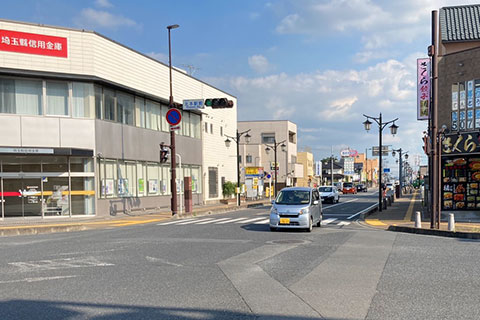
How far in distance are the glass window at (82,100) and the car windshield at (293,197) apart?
1372cm

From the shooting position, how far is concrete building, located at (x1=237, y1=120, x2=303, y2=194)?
3009 inches

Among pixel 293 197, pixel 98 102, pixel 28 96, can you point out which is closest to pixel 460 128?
pixel 293 197

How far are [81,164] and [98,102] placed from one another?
3.88 meters

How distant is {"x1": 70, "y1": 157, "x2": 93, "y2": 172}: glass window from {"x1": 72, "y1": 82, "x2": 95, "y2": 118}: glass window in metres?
2.52

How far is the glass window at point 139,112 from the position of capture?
105 feet

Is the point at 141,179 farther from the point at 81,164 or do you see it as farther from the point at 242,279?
the point at 242,279

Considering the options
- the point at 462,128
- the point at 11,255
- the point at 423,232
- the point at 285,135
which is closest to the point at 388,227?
the point at 423,232

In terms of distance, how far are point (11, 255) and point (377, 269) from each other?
932 centimetres

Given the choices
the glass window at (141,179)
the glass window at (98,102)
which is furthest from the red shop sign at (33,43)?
the glass window at (141,179)

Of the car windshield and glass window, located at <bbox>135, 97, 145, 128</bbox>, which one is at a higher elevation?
glass window, located at <bbox>135, 97, 145, 128</bbox>

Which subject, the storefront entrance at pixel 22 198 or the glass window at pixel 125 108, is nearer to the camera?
the storefront entrance at pixel 22 198

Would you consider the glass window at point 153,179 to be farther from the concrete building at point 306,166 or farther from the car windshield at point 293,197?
the concrete building at point 306,166

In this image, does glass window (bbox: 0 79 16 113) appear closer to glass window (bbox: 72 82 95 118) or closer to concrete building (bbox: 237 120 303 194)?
glass window (bbox: 72 82 95 118)

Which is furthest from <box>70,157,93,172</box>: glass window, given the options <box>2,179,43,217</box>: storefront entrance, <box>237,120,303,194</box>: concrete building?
<box>237,120,303,194</box>: concrete building
